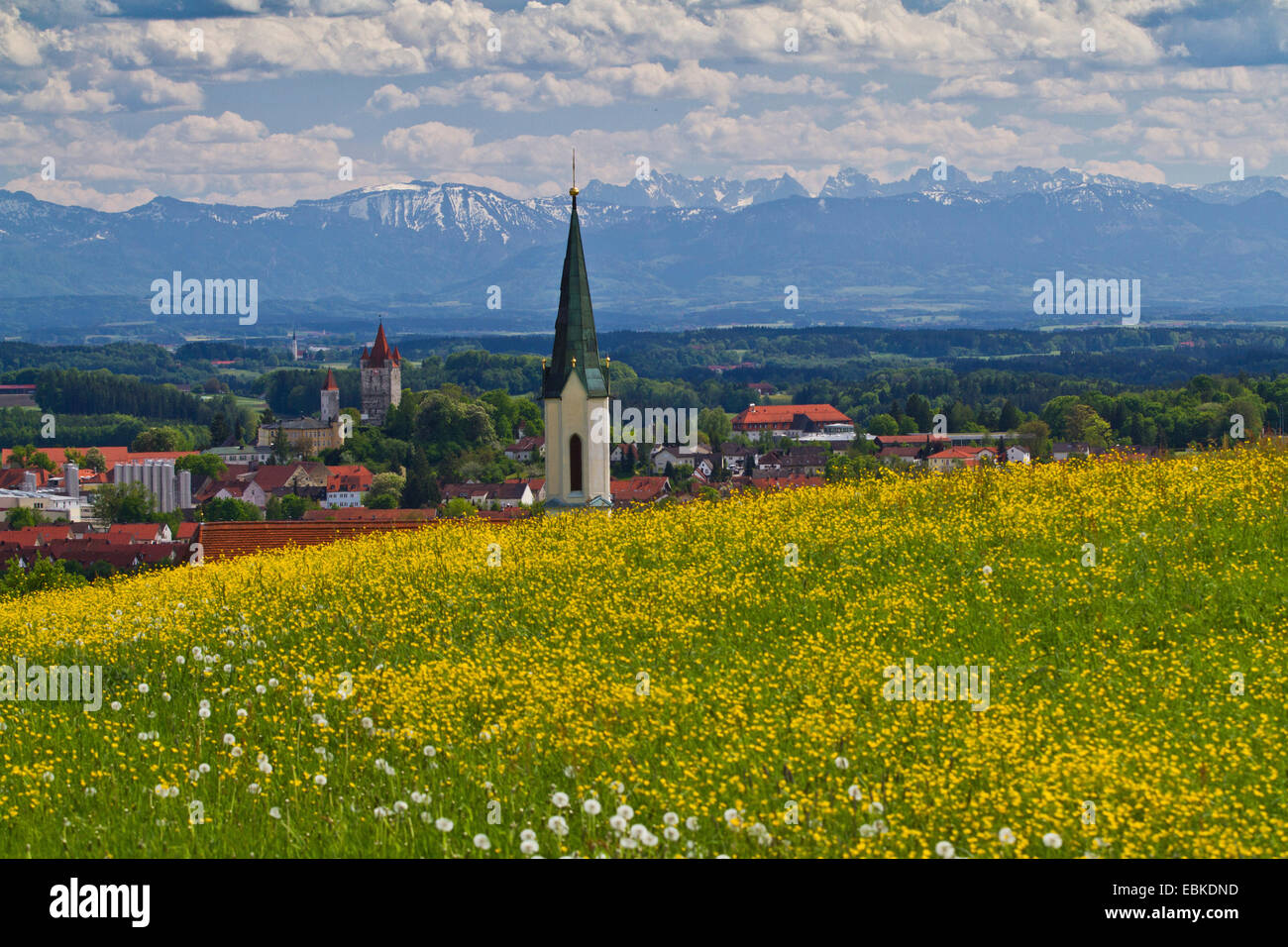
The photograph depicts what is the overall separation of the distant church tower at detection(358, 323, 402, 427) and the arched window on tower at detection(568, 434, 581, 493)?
169048mm

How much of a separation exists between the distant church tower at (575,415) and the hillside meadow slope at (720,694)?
30.2ft

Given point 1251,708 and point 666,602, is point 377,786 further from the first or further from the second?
point 1251,708

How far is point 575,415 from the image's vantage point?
25828 mm

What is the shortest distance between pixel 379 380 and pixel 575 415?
17379 centimetres

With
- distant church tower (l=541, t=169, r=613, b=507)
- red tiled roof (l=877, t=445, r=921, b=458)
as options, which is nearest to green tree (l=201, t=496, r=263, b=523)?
red tiled roof (l=877, t=445, r=921, b=458)

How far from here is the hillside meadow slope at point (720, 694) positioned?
25.4 feet

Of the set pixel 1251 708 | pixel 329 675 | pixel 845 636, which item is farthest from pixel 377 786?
pixel 1251 708

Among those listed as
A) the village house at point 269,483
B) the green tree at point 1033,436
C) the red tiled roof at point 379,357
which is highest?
the red tiled roof at point 379,357

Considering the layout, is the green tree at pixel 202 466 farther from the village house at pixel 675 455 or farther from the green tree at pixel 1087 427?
the green tree at pixel 1087 427

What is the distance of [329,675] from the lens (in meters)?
11.0

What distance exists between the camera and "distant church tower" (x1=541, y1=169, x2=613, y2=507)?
2552 centimetres

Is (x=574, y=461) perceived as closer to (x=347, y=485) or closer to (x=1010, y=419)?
(x=1010, y=419)

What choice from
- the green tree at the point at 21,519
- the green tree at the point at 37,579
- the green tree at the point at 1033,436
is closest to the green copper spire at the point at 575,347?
the green tree at the point at 37,579

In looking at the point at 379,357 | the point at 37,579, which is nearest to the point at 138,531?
the point at 37,579
